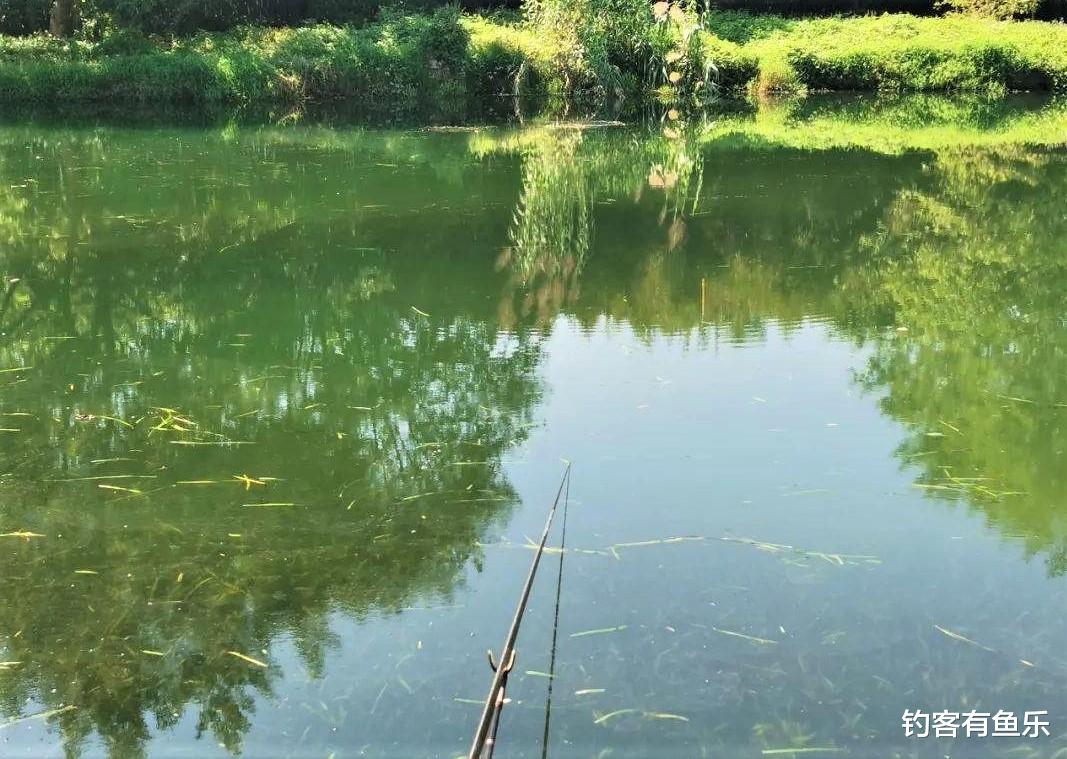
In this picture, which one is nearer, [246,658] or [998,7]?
[246,658]

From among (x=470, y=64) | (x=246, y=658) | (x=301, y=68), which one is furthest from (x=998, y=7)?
(x=246, y=658)

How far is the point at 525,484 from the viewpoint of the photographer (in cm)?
372

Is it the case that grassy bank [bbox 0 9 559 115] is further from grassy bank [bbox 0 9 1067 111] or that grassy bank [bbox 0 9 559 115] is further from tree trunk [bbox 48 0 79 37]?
tree trunk [bbox 48 0 79 37]

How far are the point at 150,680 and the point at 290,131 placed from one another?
12.3 meters

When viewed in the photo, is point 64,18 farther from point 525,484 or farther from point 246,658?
point 246,658

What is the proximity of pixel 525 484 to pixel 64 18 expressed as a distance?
67.0 ft

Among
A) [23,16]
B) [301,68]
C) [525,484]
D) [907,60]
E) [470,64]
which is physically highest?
[23,16]

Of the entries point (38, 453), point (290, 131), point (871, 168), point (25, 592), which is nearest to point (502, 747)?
point (25, 592)

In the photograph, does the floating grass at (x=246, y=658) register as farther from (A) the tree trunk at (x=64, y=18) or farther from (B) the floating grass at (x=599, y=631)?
(A) the tree trunk at (x=64, y=18)

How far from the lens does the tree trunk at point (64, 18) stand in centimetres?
2025

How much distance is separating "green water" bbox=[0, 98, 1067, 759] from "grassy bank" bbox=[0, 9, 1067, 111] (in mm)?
11259

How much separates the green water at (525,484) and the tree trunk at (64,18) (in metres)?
A: 15.3

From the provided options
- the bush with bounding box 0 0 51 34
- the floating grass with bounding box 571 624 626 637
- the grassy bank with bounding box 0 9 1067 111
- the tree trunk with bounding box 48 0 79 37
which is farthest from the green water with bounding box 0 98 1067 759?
the bush with bounding box 0 0 51 34

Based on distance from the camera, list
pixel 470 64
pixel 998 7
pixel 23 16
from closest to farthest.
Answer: pixel 470 64
pixel 23 16
pixel 998 7
